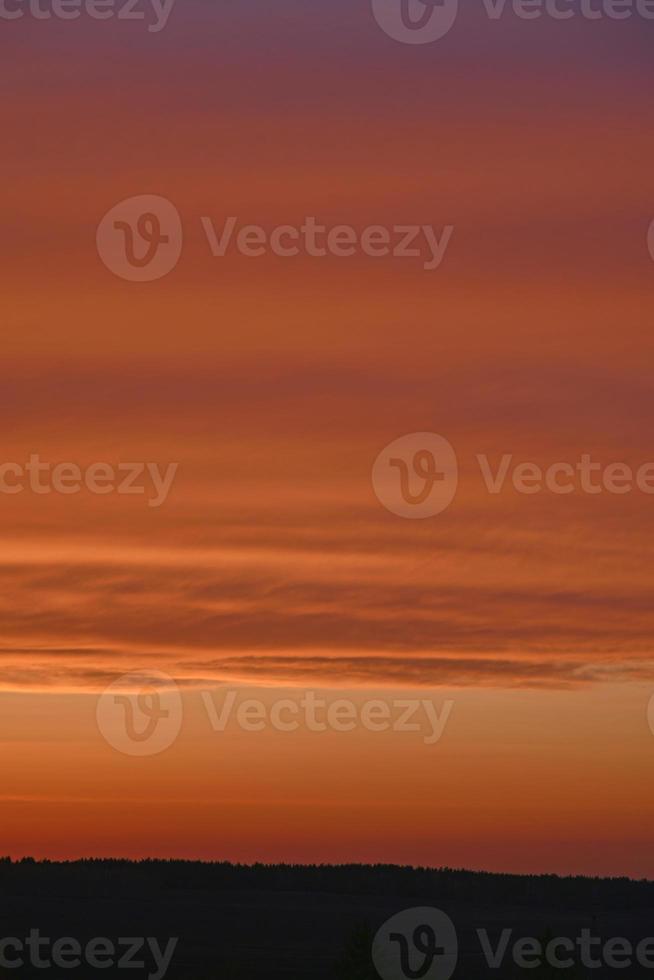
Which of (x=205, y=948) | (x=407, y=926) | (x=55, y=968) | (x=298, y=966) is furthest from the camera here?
(x=407, y=926)

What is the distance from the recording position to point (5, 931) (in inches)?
6742

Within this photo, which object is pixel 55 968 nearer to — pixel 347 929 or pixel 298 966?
pixel 298 966

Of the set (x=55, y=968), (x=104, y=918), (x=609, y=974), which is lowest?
(x=55, y=968)

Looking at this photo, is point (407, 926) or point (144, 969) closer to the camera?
point (144, 969)

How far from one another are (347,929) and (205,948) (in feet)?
98.4

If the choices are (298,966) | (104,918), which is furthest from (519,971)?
(104,918)

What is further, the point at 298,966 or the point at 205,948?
the point at 205,948

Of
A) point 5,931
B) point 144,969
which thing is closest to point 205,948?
point 5,931

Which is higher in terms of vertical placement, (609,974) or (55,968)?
(609,974)

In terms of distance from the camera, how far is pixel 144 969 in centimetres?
13925

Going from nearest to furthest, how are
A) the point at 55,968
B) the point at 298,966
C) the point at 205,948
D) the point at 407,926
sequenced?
1. the point at 55,968
2. the point at 298,966
3. the point at 205,948
4. the point at 407,926

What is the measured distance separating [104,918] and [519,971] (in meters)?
64.4

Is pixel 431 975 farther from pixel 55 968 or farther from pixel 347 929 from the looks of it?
pixel 347 929

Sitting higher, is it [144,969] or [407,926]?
[407,926]
